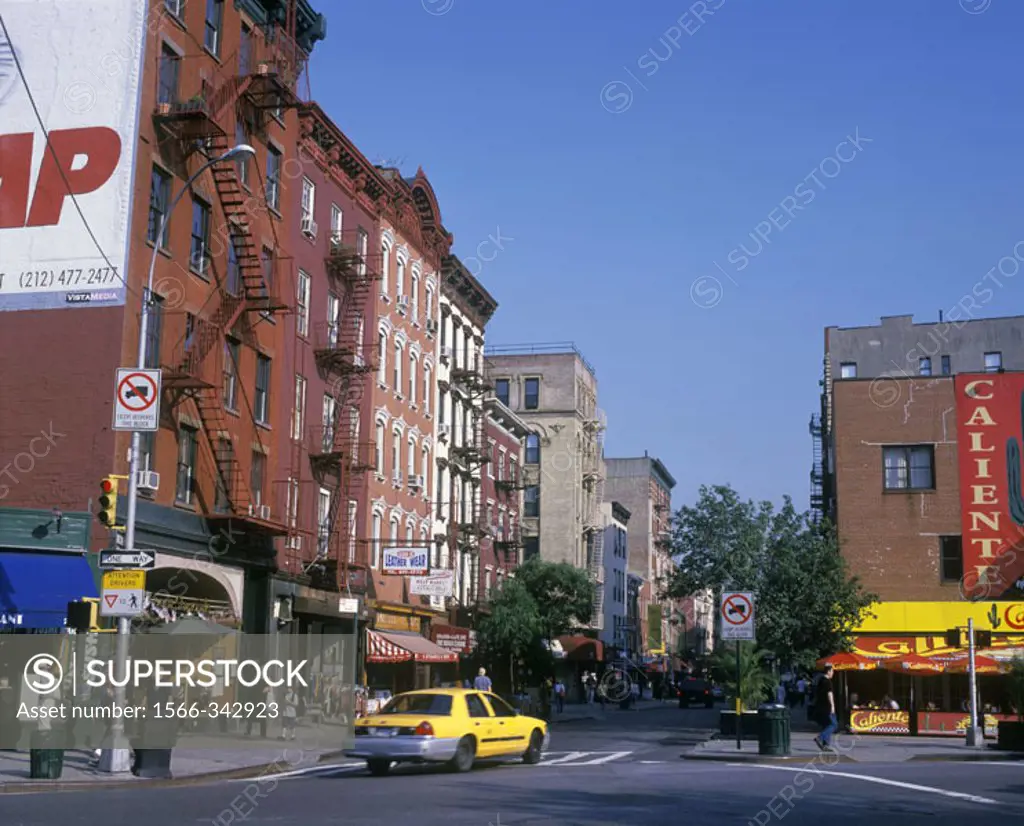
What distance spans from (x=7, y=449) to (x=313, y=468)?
1200 cm

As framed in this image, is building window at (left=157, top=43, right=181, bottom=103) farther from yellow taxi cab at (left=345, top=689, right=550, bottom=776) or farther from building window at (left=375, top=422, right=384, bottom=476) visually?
yellow taxi cab at (left=345, top=689, right=550, bottom=776)

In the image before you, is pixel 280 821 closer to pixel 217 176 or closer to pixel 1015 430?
pixel 217 176

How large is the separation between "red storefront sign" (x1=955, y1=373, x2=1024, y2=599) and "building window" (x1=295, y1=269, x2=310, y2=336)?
71.7 ft

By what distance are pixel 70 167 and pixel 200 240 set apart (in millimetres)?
3649

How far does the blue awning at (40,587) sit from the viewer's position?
2548 cm

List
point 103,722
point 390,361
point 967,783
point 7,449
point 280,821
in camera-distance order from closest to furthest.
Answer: point 280,821 < point 967,783 < point 103,722 < point 7,449 < point 390,361

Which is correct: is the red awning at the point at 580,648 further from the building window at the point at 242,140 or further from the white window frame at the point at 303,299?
the building window at the point at 242,140

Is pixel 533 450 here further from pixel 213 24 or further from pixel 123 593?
pixel 123 593

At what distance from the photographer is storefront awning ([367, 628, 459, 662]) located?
139 feet

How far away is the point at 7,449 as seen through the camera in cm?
2898

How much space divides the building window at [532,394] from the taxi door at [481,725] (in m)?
59.2

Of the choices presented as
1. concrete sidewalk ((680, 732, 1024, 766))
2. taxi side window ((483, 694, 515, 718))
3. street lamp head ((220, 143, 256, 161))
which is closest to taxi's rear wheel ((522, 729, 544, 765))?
taxi side window ((483, 694, 515, 718))

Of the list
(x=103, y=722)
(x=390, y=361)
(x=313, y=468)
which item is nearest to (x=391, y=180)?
(x=390, y=361)

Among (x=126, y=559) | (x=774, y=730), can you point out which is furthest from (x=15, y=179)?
(x=774, y=730)
